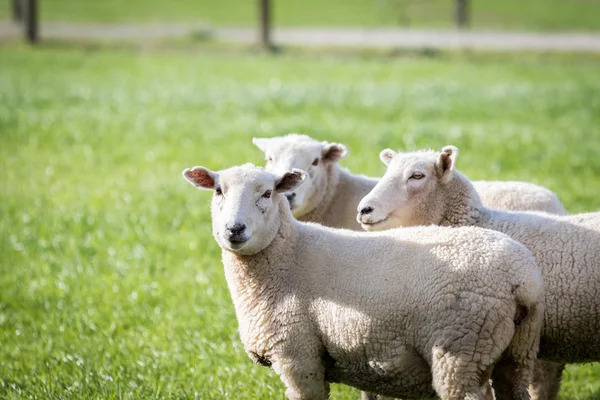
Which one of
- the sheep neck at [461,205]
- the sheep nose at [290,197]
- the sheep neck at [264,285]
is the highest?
the sheep neck at [461,205]

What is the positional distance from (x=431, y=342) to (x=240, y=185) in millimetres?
1325

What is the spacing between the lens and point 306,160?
6703 millimetres

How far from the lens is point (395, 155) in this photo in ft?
19.6

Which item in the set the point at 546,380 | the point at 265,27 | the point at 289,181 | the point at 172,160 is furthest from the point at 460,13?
the point at 289,181

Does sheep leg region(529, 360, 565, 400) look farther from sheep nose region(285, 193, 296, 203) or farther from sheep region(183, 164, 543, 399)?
sheep nose region(285, 193, 296, 203)

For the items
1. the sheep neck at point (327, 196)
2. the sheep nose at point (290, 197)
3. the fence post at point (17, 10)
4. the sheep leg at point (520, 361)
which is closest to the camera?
the sheep leg at point (520, 361)

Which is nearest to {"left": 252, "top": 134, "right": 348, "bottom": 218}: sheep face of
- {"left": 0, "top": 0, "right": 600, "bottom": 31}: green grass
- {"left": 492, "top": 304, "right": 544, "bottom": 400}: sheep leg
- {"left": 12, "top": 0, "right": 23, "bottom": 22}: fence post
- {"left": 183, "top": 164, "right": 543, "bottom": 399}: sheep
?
{"left": 183, "top": 164, "right": 543, "bottom": 399}: sheep

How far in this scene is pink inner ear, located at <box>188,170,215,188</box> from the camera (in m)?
5.27

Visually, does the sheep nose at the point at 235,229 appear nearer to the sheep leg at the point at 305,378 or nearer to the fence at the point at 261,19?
the sheep leg at the point at 305,378

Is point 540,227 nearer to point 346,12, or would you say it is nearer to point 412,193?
point 412,193

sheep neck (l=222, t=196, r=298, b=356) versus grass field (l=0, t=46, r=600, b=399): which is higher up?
sheep neck (l=222, t=196, r=298, b=356)

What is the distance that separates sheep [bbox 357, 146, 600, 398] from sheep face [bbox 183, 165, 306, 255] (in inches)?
23.1

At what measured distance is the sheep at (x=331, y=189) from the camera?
6434mm

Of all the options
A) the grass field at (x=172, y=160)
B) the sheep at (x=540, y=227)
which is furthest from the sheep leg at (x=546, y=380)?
the grass field at (x=172, y=160)
